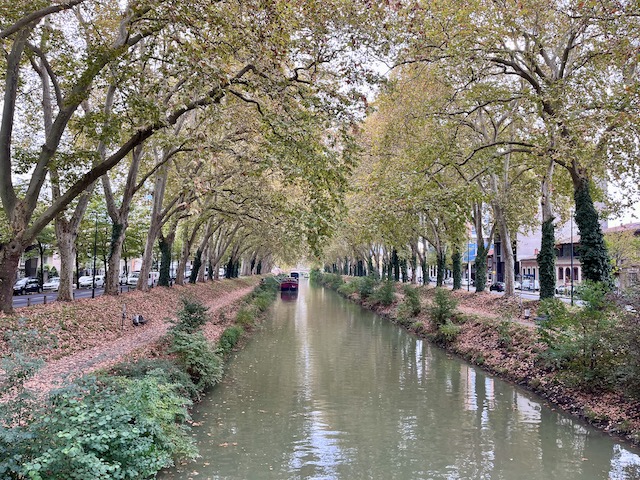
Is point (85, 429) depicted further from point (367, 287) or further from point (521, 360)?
point (367, 287)

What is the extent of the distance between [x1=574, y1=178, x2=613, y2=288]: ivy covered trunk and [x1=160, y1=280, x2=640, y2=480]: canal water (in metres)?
4.66

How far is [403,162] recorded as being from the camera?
16875 millimetres

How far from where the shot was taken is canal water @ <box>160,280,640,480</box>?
768 centimetres

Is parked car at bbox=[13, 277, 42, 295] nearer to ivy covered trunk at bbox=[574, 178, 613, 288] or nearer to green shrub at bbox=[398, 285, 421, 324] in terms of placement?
green shrub at bbox=[398, 285, 421, 324]

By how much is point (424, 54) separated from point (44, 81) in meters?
11.0

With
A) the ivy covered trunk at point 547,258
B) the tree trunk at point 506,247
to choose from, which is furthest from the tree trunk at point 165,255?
the ivy covered trunk at point 547,258

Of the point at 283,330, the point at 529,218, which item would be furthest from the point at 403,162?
the point at 529,218

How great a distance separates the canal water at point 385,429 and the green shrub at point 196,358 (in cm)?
50

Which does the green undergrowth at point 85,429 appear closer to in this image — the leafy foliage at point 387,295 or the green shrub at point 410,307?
the green shrub at point 410,307

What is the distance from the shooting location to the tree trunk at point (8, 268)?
1144 centimetres

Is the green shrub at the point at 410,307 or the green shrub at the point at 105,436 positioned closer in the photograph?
the green shrub at the point at 105,436

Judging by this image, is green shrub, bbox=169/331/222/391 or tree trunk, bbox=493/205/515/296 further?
tree trunk, bbox=493/205/515/296

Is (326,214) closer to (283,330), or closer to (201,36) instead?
(201,36)

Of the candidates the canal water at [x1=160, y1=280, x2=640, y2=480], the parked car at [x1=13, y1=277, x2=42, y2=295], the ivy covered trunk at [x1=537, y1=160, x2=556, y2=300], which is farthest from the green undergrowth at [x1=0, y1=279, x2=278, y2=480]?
the parked car at [x1=13, y1=277, x2=42, y2=295]
